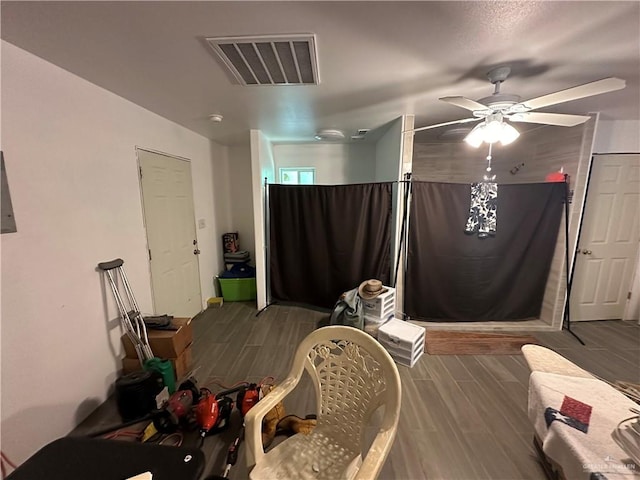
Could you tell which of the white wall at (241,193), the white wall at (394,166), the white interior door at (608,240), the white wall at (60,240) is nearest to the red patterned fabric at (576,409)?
the white wall at (394,166)

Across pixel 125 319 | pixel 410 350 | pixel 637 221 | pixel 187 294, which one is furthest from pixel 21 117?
pixel 637 221

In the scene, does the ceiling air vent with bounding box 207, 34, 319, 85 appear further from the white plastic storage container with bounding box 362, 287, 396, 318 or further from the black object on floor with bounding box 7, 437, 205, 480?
the white plastic storage container with bounding box 362, 287, 396, 318

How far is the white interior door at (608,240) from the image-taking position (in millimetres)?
2910

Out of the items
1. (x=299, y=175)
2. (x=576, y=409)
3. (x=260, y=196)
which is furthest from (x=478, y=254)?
(x=299, y=175)

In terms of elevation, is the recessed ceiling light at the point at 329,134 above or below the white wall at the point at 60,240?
above

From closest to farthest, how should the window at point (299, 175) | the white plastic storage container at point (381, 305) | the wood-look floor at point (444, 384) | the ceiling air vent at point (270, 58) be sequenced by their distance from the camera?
the ceiling air vent at point (270, 58)
the wood-look floor at point (444, 384)
the white plastic storage container at point (381, 305)
the window at point (299, 175)

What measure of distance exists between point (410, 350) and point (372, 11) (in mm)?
2489

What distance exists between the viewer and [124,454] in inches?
35.7

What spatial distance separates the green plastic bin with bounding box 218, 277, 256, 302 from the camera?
12.8 feet

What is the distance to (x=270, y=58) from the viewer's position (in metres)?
1.54

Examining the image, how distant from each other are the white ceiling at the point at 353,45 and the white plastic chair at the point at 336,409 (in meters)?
1.50

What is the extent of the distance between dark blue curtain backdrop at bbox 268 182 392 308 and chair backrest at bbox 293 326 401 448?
197 centimetres

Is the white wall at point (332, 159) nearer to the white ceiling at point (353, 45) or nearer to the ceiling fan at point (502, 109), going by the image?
the white ceiling at point (353, 45)

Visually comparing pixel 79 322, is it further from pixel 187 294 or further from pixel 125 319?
pixel 187 294
